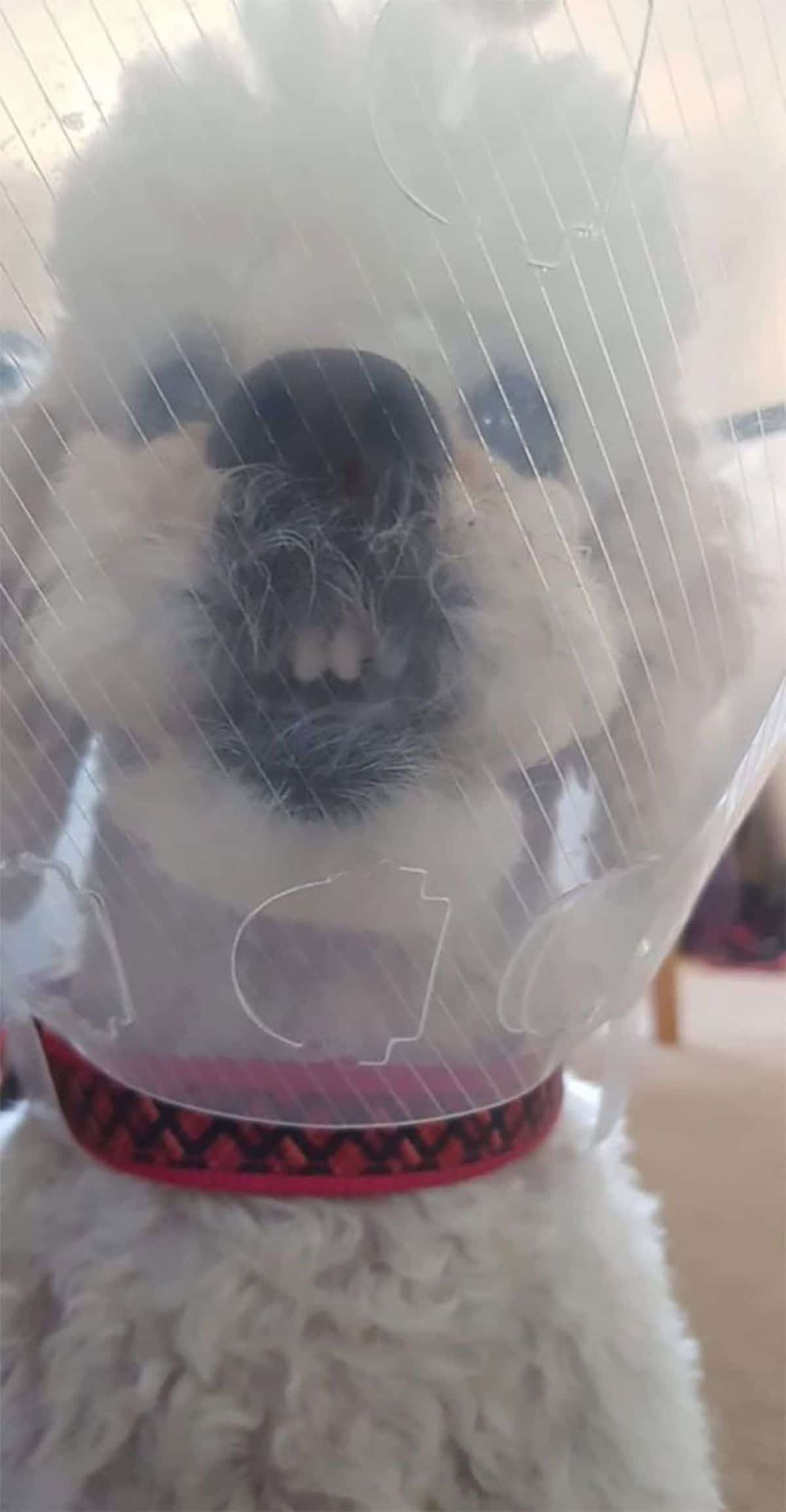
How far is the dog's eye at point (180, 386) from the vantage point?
Answer: 0.42 m

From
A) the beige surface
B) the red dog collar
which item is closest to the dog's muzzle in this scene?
the red dog collar

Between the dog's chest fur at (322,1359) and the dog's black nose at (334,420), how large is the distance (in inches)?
10.6

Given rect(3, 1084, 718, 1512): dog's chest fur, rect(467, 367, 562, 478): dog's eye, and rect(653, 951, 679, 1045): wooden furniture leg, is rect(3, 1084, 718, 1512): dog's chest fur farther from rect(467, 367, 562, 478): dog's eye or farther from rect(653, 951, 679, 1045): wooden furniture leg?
rect(653, 951, 679, 1045): wooden furniture leg

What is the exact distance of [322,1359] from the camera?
0.49 m

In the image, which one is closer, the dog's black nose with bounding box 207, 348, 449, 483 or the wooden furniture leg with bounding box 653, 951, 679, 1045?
the dog's black nose with bounding box 207, 348, 449, 483

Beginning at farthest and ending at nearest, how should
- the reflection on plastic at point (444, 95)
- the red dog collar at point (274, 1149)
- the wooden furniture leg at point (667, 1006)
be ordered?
the wooden furniture leg at point (667, 1006), the red dog collar at point (274, 1149), the reflection on plastic at point (444, 95)

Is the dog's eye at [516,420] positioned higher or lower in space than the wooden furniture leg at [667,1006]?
higher

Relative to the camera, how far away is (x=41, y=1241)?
1.74 feet

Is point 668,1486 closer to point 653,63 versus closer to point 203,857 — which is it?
point 203,857

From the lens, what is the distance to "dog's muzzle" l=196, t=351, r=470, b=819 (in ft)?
1.34

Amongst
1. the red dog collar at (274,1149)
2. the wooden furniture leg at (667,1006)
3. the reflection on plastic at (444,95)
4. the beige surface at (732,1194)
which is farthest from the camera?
the wooden furniture leg at (667,1006)

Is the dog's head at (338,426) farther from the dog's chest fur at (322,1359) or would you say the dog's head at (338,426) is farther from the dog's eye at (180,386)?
the dog's chest fur at (322,1359)

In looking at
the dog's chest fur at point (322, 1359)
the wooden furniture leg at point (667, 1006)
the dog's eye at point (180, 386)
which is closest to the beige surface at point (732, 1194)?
the wooden furniture leg at point (667, 1006)

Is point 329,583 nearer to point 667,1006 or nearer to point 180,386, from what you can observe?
point 180,386
